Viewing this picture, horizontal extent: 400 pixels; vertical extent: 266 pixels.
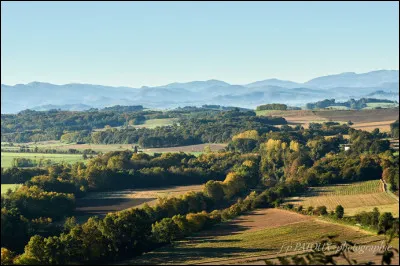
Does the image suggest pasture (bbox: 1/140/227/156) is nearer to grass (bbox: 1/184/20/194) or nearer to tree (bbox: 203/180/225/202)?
grass (bbox: 1/184/20/194)

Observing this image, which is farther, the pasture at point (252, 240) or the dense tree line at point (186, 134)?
the dense tree line at point (186, 134)

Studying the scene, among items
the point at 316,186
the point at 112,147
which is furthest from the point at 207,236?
the point at 112,147

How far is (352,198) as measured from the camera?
40.5 m

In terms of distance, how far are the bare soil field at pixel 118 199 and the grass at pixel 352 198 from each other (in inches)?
453

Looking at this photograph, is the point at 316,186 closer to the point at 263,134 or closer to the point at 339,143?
the point at 339,143

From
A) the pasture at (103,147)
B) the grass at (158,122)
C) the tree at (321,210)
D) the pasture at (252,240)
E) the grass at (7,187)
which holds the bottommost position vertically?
the pasture at (252,240)

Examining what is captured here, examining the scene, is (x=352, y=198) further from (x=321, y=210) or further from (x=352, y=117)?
(x=352, y=117)

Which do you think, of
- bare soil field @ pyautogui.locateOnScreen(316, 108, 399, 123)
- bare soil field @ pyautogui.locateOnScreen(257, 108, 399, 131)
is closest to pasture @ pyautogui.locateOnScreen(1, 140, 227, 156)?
bare soil field @ pyautogui.locateOnScreen(257, 108, 399, 131)

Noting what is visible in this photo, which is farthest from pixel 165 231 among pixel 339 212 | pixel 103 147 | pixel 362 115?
pixel 362 115

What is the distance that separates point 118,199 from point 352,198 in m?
19.1

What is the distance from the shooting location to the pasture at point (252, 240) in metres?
25.8

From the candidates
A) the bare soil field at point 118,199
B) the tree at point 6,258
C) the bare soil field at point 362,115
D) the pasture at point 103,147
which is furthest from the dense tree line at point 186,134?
the tree at point 6,258

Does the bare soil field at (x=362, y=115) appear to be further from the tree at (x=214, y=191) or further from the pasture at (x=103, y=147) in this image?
the tree at (x=214, y=191)

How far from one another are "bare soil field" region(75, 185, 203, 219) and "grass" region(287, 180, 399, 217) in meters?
11.5
